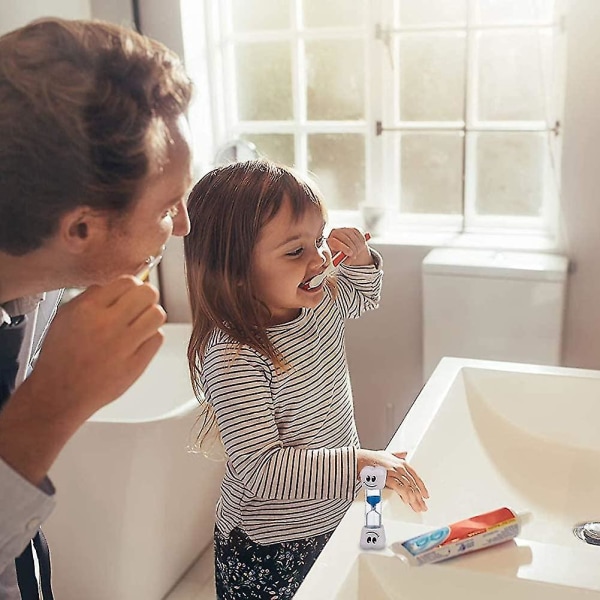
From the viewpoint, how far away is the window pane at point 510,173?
240 centimetres

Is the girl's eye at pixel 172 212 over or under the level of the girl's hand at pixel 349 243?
over

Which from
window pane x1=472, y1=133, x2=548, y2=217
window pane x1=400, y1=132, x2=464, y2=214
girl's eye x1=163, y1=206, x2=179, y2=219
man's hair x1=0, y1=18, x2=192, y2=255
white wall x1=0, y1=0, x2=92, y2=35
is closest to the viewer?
man's hair x1=0, y1=18, x2=192, y2=255

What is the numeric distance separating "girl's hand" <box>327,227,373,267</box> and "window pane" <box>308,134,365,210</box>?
117 centimetres

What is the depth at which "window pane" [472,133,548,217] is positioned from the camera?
7.88 ft

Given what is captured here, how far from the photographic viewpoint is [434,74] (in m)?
2.47

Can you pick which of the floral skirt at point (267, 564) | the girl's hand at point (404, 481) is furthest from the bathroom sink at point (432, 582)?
the floral skirt at point (267, 564)

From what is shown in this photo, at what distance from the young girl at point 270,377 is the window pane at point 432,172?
4.06 feet

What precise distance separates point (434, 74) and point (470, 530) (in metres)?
1.77

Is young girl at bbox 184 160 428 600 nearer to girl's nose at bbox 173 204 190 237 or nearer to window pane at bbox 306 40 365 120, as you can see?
girl's nose at bbox 173 204 190 237

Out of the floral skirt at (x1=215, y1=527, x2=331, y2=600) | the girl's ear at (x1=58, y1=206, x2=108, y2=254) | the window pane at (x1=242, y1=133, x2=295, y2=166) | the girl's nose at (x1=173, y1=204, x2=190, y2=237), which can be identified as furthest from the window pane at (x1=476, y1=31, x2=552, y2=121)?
the girl's ear at (x1=58, y1=206, x2=108, y2=254)

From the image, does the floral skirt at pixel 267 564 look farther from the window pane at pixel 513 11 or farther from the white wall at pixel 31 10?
the window pane at pixel 513 11

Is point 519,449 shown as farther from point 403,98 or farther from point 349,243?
point 403,98

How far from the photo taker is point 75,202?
27.3 inches

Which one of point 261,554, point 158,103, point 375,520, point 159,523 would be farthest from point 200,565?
point 158,103
